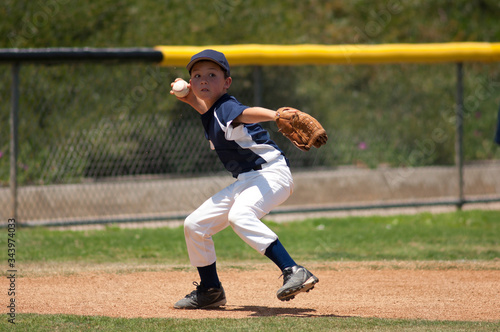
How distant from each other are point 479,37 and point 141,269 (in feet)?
34.3

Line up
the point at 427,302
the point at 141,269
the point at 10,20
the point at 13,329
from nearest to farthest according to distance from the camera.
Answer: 1. the point at 13,329
2. the point at 427,302
3. the point at 141,269
4. the point at 10,20

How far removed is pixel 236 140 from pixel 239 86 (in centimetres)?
447

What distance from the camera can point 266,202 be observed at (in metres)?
4.20

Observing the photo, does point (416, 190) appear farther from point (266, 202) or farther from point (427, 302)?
point (266, 202)

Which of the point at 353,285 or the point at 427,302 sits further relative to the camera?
the point at 353,285

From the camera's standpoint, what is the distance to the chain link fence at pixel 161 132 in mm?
7958

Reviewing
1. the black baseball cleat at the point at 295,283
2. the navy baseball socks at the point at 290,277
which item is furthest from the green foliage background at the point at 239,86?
the black baseball cleat at the point at 295,283

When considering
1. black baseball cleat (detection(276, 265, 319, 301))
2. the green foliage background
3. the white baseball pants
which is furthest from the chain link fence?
black baseball cleat (detection(276, 265, 319, 301))

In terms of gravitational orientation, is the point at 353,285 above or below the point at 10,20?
below

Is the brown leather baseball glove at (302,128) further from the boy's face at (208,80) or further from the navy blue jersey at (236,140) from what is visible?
the boy's face at (208,80)

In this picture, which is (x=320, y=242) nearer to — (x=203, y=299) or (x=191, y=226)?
(x=203, y=299)

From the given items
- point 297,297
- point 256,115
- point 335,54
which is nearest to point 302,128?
point 256,115

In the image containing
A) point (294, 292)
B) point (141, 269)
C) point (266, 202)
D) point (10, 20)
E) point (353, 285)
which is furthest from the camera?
point (10, 20)

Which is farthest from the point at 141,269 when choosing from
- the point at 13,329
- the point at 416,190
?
the point at 416,190
